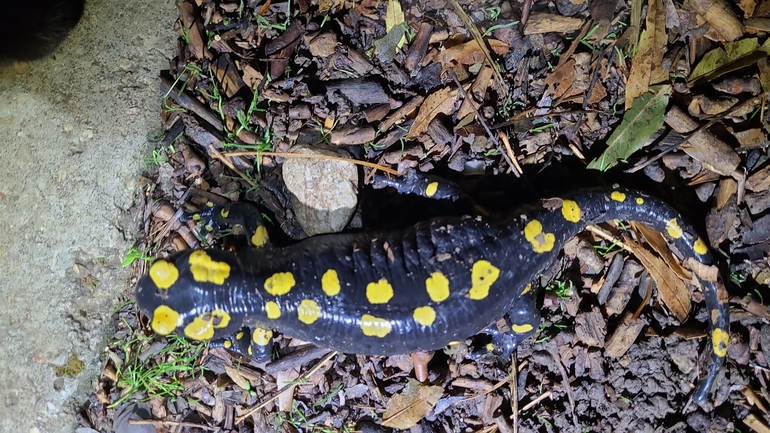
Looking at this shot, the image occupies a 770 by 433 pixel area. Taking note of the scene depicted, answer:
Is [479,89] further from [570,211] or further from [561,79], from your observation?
[570,211]

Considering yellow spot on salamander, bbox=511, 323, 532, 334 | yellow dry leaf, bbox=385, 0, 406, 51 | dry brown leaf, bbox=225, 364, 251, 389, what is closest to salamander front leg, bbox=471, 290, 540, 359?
yellow spot on salamander, bbox=511, 323, 532, 334

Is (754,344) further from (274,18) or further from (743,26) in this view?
(274,18)

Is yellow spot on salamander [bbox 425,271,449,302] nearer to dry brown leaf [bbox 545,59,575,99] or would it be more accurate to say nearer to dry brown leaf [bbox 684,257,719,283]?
dry brown leaf [bbox 545,59,575,99]

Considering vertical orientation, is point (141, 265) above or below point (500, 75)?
below

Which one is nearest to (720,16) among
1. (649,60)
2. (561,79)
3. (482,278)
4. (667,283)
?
(649,60)

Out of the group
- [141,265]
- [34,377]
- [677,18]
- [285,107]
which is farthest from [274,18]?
[34,377]
